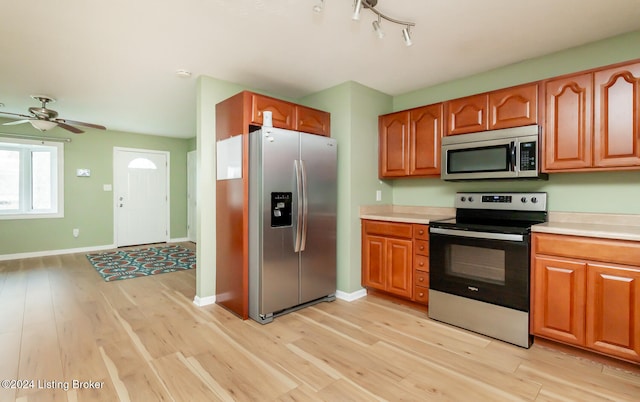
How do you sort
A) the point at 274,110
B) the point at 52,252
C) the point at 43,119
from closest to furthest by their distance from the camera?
the point at 274,110, the point at 43,119, the point at 52,252

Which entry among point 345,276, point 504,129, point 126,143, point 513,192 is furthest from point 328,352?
point 126,143

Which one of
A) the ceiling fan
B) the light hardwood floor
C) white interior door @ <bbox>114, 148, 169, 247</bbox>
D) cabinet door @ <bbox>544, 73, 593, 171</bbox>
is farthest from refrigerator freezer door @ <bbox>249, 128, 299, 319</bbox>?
white interior door @ <bbox>114, 148, 169, 247</bbox>

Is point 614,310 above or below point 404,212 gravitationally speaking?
below

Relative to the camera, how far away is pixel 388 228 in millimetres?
3221

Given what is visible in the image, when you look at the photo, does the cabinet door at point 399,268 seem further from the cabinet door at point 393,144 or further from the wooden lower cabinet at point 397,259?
the cabinet door at point 393,144

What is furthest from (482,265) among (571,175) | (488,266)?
(571,175)

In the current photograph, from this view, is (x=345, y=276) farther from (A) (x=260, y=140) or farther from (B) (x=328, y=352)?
(A) (x=260, y=140)

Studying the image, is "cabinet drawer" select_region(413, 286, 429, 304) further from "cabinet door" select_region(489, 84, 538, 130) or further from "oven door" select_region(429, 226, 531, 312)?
"cabinet door" select_region(489, 84, 538, 130)

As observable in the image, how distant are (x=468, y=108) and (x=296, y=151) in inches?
66.3

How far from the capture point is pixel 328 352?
2.25 m

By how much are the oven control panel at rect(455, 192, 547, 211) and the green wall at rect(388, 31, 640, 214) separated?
0.12 metres

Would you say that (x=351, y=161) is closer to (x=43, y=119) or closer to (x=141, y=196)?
(x=43, y=119)

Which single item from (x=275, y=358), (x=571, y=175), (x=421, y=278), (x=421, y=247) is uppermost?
(x=571, y=175)

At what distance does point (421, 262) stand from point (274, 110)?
207 centimetres
